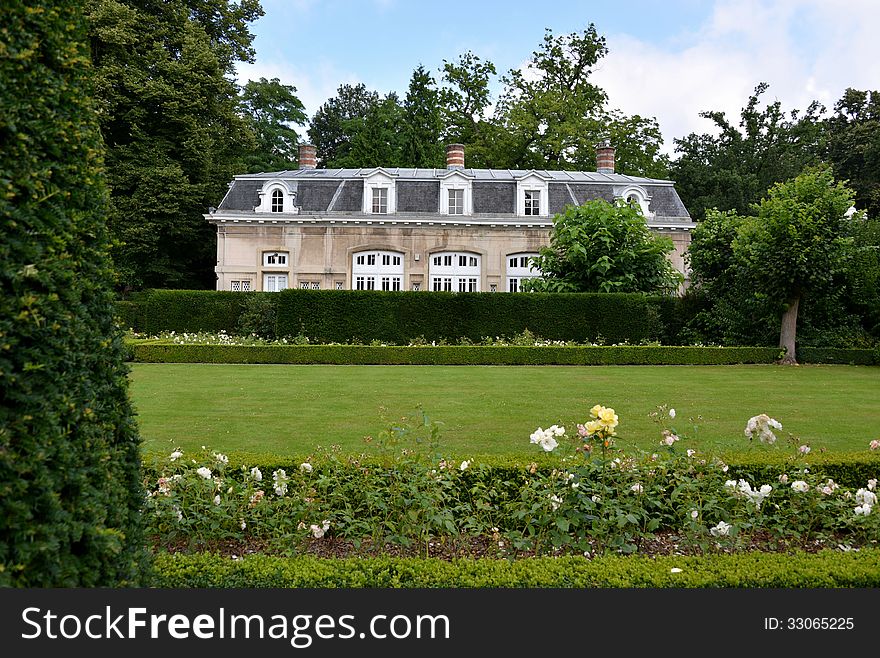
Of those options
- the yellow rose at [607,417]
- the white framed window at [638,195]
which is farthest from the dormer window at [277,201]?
the yellow rose at [607,417]

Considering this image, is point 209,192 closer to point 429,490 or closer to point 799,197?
point 799,197

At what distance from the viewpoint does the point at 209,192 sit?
93.4ft

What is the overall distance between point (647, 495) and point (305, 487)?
6.94 ft

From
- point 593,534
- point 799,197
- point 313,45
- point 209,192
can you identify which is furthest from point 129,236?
point 593,534

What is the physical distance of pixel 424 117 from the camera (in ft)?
117

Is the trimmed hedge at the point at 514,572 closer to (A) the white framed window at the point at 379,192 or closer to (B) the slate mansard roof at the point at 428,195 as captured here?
(B) the slate mansard roof at the point at 428,195

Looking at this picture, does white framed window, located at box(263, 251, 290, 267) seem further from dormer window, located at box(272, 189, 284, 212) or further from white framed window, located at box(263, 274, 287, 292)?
dormer window, located at box(272, 189, 284, 212)

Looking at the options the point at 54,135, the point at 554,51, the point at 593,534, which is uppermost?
the point at 554,51

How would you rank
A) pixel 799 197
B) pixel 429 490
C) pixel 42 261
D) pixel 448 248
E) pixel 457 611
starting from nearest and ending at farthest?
pixel 42 261, pixel 457 611, pixel 429 490, pixel 799 197, pixel 448 248

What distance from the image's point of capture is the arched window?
1077 inches

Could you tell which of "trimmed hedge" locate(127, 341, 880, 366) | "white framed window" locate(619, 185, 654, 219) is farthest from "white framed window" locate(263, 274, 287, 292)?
"white framed window" locate(619, 185, 654, 219)

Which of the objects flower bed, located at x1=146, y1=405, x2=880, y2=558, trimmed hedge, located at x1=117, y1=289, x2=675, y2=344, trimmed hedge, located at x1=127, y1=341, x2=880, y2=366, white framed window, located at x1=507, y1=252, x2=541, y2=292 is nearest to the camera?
flower bed, located at x1=146, y1=405, x2=880, y2=558

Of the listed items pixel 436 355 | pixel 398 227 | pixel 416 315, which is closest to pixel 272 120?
pixel 398 227

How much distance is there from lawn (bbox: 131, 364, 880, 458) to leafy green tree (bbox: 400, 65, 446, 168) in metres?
22.9
